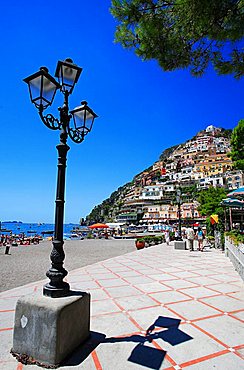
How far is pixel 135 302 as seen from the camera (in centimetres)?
421

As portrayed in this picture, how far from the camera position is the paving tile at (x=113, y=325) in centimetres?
304

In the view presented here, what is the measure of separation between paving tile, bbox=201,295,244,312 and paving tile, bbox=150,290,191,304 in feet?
1.37

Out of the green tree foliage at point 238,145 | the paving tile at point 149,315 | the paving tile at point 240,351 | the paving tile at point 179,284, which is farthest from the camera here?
the green tree foliage at point 238,145

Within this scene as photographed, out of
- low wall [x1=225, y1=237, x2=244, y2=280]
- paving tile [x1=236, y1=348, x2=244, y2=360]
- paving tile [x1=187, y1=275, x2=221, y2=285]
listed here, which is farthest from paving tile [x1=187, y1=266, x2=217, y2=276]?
paving tile [x1=236, y1=348, x2=244, y2=360]

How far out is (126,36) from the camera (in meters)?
4.07

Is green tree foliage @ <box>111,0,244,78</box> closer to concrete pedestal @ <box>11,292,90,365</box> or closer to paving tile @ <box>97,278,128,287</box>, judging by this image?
concrete pedestal @ <box>11,292,90,365</box>

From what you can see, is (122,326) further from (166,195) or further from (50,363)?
(166,195)

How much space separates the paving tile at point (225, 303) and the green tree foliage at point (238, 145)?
13196 mm

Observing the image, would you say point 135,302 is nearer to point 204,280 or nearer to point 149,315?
point 149,315

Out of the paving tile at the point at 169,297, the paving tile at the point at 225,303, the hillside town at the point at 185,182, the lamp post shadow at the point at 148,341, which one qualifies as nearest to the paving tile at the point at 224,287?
the paving tile at the point at 225,303

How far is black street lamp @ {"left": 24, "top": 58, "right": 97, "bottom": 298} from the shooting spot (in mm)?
2631

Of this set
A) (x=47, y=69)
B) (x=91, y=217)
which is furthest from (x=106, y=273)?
(x=91, y=217)

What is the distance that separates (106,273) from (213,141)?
385 ft

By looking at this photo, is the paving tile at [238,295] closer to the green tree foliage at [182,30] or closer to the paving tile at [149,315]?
the paving tile at [149,315]
